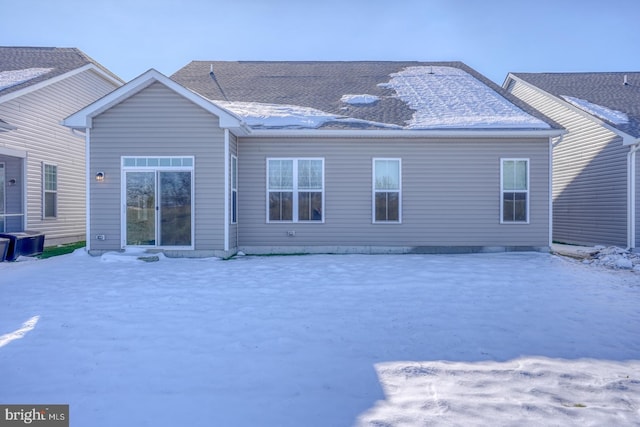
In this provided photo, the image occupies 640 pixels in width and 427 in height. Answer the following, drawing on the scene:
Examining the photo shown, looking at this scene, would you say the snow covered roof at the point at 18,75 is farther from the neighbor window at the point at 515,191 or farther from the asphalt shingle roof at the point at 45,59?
the neighbor window at the point at 515,191

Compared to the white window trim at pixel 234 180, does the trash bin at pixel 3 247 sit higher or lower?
lower

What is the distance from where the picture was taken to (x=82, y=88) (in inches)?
583

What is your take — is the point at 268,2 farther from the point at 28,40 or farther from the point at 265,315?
the point at 28,40

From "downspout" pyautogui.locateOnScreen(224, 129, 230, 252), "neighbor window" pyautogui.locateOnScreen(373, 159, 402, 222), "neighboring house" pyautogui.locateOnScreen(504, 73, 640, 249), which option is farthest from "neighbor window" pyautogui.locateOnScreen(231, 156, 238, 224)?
"neighboring house" pyautogui.locateOnScreen(504, 73, 640, 249)

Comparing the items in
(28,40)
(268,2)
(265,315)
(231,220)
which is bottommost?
(265,315)

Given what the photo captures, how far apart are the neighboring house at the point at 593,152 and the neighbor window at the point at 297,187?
19.9 ft

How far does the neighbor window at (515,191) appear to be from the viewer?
37.3 ft

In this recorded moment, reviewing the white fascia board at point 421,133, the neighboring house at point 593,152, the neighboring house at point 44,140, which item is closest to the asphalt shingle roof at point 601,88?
the neighboring house at point 593,152

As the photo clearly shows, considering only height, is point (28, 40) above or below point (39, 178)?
above

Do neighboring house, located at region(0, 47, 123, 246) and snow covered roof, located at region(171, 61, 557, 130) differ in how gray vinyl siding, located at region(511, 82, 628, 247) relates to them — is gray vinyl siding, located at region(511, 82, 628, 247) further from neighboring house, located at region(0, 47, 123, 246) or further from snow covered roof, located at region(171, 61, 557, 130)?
neighboring house, located at region(0, 47, 123, 246)

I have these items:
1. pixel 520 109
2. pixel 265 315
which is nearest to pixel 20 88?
pixel 265 315

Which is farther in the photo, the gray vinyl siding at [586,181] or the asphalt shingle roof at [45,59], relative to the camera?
the asphalt shingle roof at [45,59]

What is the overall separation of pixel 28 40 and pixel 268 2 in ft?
39.6

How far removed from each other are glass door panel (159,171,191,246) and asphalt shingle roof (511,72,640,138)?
11.0m
